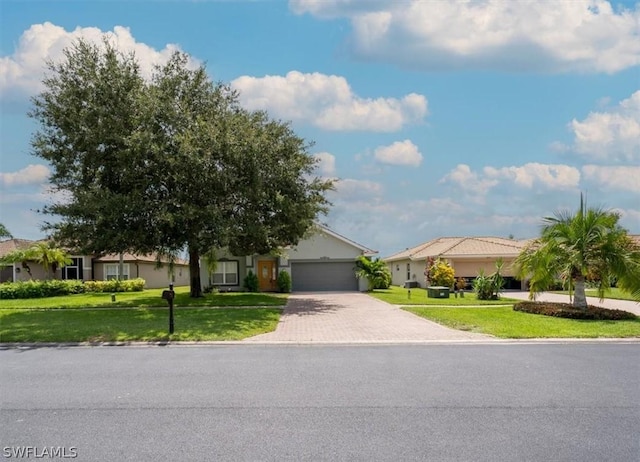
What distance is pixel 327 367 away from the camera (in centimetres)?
954

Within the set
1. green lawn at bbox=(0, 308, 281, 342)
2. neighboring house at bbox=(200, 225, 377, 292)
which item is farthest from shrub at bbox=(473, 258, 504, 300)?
green lawn at bbox=(0, 308, 281, 342)

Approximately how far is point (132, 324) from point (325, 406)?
10411 millimetres

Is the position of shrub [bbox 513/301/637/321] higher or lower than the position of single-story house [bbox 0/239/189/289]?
lower

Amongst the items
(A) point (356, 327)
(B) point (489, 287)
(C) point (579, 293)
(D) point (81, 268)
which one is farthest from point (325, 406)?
(D) point (81, 268)

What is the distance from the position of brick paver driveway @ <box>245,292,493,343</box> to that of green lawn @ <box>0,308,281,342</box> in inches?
27.0

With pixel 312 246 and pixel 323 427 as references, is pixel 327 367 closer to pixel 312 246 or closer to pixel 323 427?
pixel 323 427

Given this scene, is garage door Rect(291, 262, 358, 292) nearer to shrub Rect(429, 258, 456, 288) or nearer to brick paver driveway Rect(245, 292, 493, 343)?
shrub Rect(429, 258, 456, 288)

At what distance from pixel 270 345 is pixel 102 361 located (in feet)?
12.3

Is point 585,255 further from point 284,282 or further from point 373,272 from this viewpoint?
point 284,282

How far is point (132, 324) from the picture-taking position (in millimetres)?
15602

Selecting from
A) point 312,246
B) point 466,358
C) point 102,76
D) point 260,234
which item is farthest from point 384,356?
point 312,246

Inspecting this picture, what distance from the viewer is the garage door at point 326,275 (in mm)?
34844

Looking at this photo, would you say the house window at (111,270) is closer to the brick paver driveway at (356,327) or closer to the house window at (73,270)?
the house window at (73,270)

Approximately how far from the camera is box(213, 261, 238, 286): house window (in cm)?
3362
